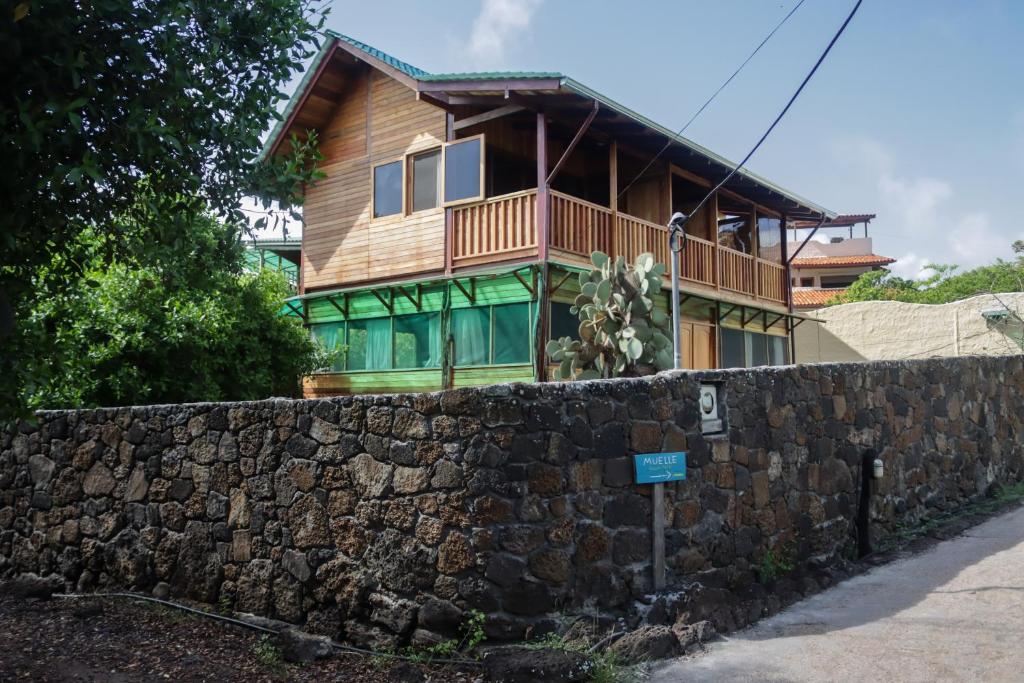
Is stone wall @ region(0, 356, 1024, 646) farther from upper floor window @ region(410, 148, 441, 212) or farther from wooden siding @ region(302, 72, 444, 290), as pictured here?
upper floor window @ region(410, 148, 441, 212)

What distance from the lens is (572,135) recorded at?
1466 cm

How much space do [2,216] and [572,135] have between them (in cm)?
1136

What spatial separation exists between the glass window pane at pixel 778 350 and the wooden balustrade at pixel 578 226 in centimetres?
670

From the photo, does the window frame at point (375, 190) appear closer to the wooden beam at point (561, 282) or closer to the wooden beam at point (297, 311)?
the wooden beam at point (297, 311)

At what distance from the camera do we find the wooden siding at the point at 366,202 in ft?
47.7

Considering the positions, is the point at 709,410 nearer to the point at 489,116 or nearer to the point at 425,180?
the point at 489,116

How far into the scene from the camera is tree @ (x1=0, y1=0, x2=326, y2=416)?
14.1ft

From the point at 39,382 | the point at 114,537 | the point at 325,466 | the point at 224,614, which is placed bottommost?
the point at 224,614

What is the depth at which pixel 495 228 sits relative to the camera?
1327 cm

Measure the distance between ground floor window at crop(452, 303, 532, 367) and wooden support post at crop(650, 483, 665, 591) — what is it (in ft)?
21.6

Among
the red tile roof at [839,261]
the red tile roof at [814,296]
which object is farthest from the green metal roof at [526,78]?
the red tile roof at [839,261]

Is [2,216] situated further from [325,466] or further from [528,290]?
[528,290]

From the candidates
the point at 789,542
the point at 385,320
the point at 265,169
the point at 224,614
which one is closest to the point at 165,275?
the point at 265,169

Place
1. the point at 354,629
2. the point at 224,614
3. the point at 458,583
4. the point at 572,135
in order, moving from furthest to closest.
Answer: the point at 572,135 → the point at 224,614 → the point at 354,629 → the point at 458,583
